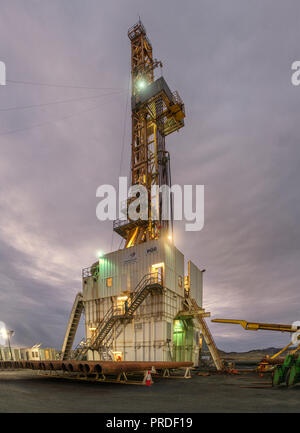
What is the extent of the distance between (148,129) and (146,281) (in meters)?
20.2

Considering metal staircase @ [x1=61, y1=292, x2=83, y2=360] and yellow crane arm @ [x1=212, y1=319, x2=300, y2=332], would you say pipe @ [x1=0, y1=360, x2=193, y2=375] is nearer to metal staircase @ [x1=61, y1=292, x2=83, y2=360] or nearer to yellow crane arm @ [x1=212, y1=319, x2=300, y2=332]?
yellow crane arm @ [x1=212, y1=319, x2=300, y2=332]

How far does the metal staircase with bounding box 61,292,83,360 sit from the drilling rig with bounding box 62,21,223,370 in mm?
112

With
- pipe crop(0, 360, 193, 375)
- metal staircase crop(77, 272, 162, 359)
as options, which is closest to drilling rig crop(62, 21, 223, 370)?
metal staircase crop(77, 272, 162, 359)

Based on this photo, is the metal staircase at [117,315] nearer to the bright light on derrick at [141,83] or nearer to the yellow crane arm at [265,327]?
the yellow crane arm at [265,327]

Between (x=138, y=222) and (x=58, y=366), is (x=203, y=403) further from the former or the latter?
(x=138, y=222)

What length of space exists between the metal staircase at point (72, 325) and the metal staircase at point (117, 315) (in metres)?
6.75

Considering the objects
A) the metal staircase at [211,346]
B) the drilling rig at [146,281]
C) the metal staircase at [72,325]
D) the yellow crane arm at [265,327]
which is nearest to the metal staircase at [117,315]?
the drilling rig at [146,281]

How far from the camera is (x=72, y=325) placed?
35781mm

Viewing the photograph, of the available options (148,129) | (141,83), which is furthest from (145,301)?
(141,83)

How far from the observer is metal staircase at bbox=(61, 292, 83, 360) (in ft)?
115

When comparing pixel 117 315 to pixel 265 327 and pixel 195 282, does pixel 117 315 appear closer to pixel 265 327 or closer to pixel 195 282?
pixel 195 282

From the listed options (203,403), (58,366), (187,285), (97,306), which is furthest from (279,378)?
(97,306)

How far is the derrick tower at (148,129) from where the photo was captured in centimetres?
3353

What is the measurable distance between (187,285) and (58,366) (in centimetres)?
1752
